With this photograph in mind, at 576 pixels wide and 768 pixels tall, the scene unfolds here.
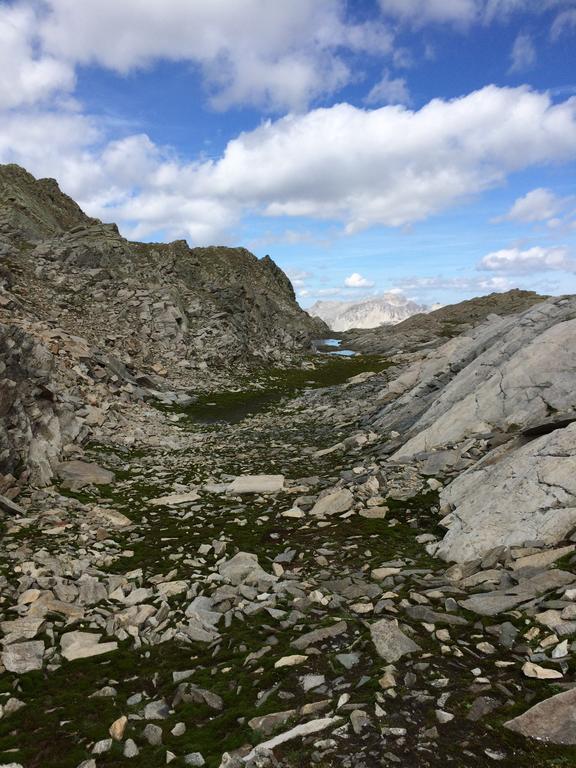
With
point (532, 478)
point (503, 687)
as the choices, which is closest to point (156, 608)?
point (503, 687)

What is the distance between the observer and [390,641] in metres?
7.68

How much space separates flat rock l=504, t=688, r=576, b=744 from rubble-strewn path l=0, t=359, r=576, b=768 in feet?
0.09

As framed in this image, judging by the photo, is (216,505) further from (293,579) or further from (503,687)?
(503,687)

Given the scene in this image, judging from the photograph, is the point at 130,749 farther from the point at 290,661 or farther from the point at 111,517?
the point at 111,517

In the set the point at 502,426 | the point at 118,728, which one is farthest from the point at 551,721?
the point at 502,426

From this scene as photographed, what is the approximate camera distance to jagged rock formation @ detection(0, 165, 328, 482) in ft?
70.8

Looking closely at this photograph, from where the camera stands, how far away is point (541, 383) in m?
17.2

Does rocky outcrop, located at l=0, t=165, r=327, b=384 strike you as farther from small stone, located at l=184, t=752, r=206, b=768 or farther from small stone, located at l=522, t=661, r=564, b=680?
small stone, located at l=522, t=661, r=564, b=680

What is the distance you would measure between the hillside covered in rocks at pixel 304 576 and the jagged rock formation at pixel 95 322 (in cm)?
41

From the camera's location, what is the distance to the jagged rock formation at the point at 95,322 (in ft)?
70.8

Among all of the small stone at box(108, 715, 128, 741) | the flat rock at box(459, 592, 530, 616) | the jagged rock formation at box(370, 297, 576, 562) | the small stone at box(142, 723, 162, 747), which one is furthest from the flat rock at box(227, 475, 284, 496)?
the small stone at box(142, 723, 162, 747)

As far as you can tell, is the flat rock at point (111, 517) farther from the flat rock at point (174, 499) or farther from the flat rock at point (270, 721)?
the flat rock at point (270, 721)

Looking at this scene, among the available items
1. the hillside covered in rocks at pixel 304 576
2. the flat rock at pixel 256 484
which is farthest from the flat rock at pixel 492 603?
the flat rock at pixel 256 484

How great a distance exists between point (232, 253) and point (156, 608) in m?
118
